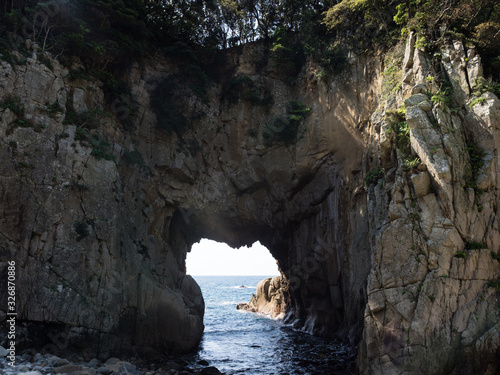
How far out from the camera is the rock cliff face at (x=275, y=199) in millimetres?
13078

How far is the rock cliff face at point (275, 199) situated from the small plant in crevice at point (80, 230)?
59 mm

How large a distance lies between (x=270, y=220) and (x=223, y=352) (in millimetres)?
9190

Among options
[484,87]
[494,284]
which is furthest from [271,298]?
[484,87]

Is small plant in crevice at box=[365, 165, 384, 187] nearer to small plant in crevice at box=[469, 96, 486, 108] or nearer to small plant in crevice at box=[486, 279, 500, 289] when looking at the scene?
small plant in crevice at box=[469, 96, 486, 108]

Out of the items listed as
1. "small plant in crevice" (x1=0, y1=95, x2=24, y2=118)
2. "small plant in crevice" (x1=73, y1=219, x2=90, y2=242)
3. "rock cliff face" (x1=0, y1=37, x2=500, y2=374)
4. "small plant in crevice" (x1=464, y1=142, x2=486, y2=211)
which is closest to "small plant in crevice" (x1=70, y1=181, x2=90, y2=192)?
"rock cliff face" (x1=0, y1=37, x2=500, y2=374)

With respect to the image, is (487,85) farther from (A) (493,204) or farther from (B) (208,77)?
(B) (208,77)

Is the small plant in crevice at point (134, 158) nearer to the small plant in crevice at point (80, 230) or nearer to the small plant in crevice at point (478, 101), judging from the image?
the small plant in crevice at point (80, 230)

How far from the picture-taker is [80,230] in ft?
49.7

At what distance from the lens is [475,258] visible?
513 inches

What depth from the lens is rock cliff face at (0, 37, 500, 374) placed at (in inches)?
515

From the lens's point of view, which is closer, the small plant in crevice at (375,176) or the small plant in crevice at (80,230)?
the small plant in crevice at (80,230)

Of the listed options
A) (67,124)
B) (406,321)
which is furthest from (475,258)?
(67,124)

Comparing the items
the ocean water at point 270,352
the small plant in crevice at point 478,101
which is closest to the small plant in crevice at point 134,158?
the ocean water at point 270,352

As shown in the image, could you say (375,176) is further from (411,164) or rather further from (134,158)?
(134,158)
